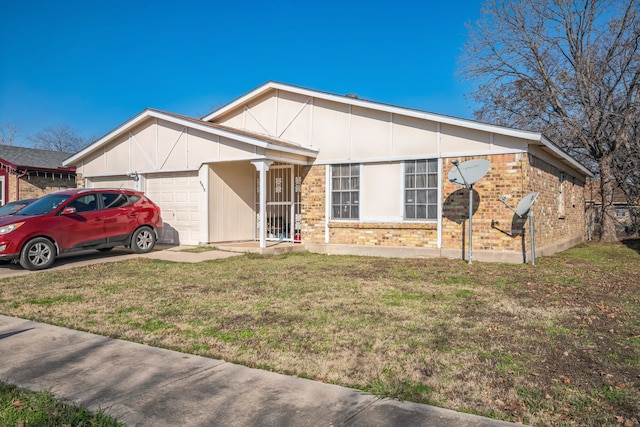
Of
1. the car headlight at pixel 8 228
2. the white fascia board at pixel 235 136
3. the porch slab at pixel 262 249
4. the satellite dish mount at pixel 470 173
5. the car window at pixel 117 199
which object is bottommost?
the porch slab at pixel 262 249

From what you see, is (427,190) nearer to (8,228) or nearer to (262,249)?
(262,249)

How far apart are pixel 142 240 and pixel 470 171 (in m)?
8.47

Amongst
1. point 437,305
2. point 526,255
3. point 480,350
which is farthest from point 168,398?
point 526,255

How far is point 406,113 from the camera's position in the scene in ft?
39.5

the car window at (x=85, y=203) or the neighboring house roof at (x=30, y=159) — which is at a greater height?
the neighboring house roof at (x=30, y=159)

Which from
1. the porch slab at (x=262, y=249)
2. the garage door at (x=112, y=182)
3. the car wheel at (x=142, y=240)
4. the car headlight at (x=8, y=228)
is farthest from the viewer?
the garage door at (x=112, y=182)

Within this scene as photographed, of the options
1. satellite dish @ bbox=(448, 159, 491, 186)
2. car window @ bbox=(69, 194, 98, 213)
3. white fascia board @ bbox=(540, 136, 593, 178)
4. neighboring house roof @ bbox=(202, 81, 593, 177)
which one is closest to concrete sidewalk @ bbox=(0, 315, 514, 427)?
car window @ bbox=(69, 194, 98, 213)

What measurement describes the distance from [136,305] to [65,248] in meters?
4.93

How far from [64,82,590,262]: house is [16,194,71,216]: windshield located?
3.99 metres

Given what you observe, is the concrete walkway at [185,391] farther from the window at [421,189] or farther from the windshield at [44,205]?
the window at [421,189]

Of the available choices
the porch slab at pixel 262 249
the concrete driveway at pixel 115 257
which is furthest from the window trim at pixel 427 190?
the concrete driveway at pixel 115 257

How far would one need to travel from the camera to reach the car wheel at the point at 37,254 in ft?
31.3

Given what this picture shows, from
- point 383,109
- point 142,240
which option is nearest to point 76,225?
point 142,240

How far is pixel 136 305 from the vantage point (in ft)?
21.3
